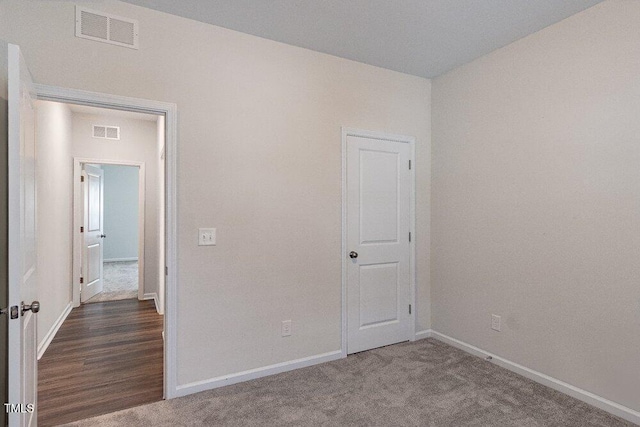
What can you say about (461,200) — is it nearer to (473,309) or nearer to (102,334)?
(473,309)

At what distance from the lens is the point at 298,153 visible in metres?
2.91

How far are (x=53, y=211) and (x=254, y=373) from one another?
2940mm

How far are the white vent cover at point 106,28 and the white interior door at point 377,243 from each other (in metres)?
1.83

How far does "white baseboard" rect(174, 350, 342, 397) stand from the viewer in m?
2.48

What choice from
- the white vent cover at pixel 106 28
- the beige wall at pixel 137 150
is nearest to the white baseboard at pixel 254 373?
the white vent cover at pixel 106 28

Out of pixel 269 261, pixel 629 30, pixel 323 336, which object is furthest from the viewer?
pixel 323 336

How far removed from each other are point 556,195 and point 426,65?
5.36ft

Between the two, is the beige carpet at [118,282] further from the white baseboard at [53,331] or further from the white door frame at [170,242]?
the white door frame at [170,242]

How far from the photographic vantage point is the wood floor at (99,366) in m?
2.40

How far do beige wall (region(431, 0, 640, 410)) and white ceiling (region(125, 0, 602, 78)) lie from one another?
0.90 feet

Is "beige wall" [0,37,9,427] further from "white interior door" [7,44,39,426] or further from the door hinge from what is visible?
the door hinge

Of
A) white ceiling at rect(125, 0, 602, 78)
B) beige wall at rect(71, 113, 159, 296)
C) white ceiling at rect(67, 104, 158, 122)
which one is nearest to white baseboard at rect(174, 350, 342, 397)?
white ceiling at rect(125, 0, 602, 78)

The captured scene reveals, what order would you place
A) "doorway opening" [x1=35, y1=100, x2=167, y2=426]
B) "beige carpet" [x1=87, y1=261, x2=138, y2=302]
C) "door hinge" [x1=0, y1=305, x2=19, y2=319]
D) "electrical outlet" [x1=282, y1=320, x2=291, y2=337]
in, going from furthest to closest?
"beige carpet" [x1=87, y1=261, x2=138, y2=302] < "electrical outlet" [x1=282, y1=320, x2=291, y2=337] < "doorway opening" [x1=35, y1=100, x2=167, y2=426] < "door hinge" [x1=0, y1=305, x2=19, y2=319]

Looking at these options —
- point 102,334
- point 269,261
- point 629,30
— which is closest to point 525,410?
point 269,261
